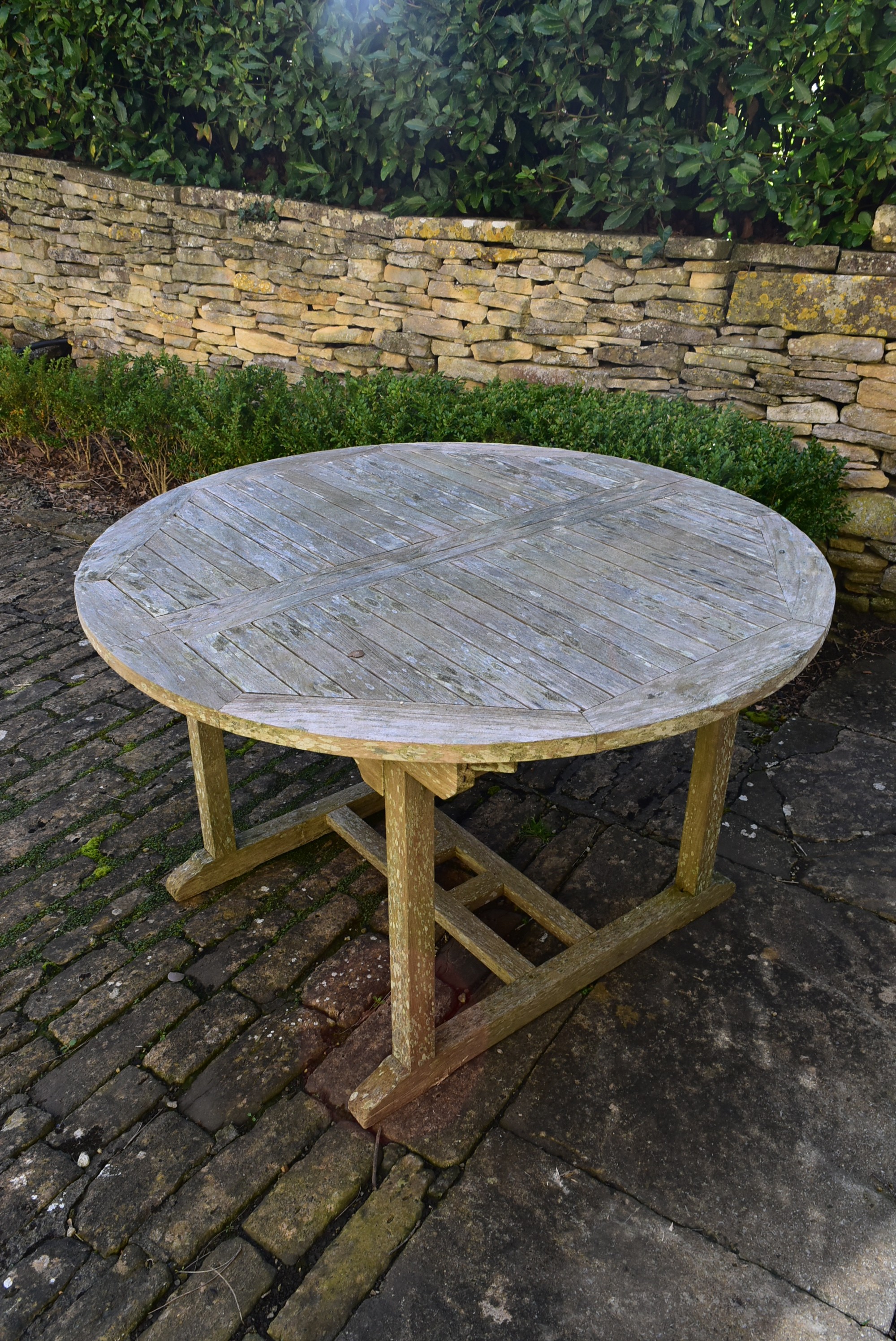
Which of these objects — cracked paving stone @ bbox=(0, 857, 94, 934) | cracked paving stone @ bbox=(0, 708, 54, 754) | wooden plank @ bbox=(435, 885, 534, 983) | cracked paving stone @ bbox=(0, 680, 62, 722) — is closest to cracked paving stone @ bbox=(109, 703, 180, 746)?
cracked paving stone @ bbox=(0, 708, 54, 754)

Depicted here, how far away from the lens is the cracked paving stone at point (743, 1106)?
1.89 meters

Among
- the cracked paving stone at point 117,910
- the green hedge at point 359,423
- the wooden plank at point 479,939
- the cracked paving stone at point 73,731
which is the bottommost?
the cracked paving stone at point 73,731

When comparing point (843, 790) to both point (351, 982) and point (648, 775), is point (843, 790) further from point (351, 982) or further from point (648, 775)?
point (351, 982)

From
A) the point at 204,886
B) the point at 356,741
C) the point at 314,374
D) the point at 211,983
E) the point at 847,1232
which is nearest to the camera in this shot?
the point at 356,741

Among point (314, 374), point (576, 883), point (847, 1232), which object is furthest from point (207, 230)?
point (847, 1232)

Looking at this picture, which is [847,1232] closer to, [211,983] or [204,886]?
[211,983]

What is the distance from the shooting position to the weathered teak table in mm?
1762

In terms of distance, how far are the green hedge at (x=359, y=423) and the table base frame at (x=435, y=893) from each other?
1753 millimetres

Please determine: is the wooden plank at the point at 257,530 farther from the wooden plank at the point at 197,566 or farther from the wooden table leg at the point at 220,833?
the wooden table leg at the point at 220,833

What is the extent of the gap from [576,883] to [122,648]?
157 cm

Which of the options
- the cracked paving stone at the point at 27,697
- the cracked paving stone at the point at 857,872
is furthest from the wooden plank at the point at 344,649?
the cracked paving stone at the point at 27,697

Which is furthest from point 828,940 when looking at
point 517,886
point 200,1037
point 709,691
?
point 200,1037

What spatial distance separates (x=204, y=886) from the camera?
276 centimetres

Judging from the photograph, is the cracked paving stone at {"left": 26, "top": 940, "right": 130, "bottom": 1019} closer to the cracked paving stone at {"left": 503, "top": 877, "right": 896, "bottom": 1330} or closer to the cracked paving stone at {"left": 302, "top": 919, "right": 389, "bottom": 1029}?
the cracked paving stone at {"left": 302, "top": 919, "right": 389, "bottom": 1029}
